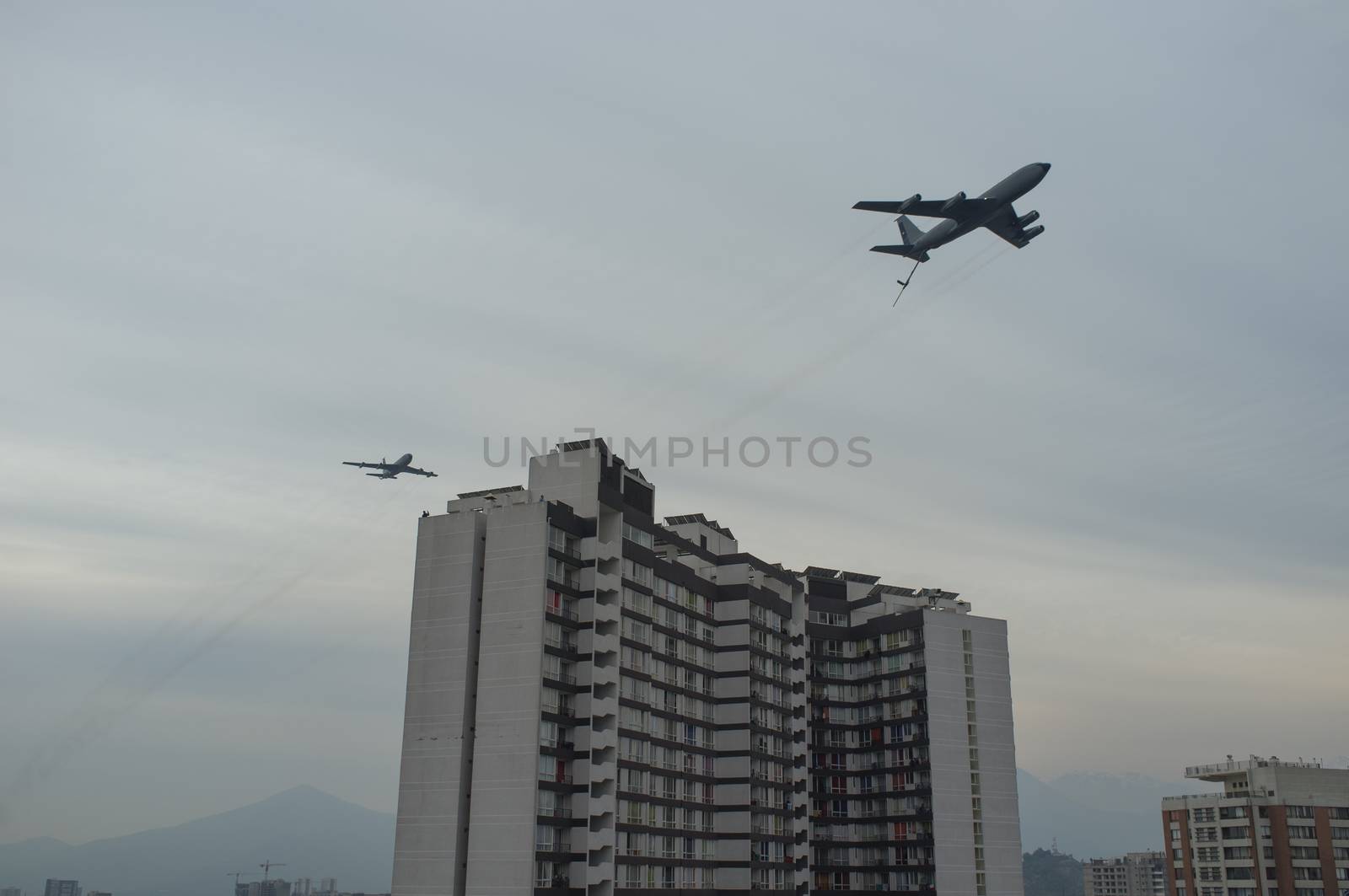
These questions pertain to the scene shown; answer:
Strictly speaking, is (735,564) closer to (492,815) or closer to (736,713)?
(736,713)

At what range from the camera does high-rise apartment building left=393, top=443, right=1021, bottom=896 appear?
105 m

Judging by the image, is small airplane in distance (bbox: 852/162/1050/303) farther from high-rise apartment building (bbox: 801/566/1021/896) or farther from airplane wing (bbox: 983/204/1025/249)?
high-rise apartment building (bbox: 801/566/1021/896)

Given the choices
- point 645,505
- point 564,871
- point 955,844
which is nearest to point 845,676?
point 955,844

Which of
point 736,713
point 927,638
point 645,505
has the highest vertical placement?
point 645,505

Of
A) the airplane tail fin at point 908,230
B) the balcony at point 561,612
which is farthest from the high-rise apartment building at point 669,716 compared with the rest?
the airplane tail fin at point 908,230

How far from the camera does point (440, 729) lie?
353 feet

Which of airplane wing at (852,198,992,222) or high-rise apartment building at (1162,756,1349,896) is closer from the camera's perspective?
airplane wing at (852,198,992,222)

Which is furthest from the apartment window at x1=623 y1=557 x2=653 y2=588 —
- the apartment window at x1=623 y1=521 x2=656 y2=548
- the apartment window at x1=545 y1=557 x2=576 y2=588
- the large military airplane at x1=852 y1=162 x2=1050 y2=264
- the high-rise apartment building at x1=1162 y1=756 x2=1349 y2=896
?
the high-rise apartment building at x1=1162 y1=756 x2=1349 y2=896

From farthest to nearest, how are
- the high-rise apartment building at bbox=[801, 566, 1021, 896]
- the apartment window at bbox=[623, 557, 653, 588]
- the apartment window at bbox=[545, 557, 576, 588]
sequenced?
1. the high-rise apartment building at bbox=[801, 566, 1021, 896]
2. the apartment window at bbox=[623, 557, 653, 588]
3. the apartment window at bbox=[545, 557, 576, 588]

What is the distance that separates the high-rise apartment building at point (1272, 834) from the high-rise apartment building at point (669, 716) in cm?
6049

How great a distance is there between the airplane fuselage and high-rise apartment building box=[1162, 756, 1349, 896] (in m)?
135

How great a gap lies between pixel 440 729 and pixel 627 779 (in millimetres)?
19355

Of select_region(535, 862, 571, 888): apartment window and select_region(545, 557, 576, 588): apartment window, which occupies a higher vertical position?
select_region(545, 557, 576, 588): apartment window

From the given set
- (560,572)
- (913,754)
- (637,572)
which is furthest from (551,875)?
(913,754)
